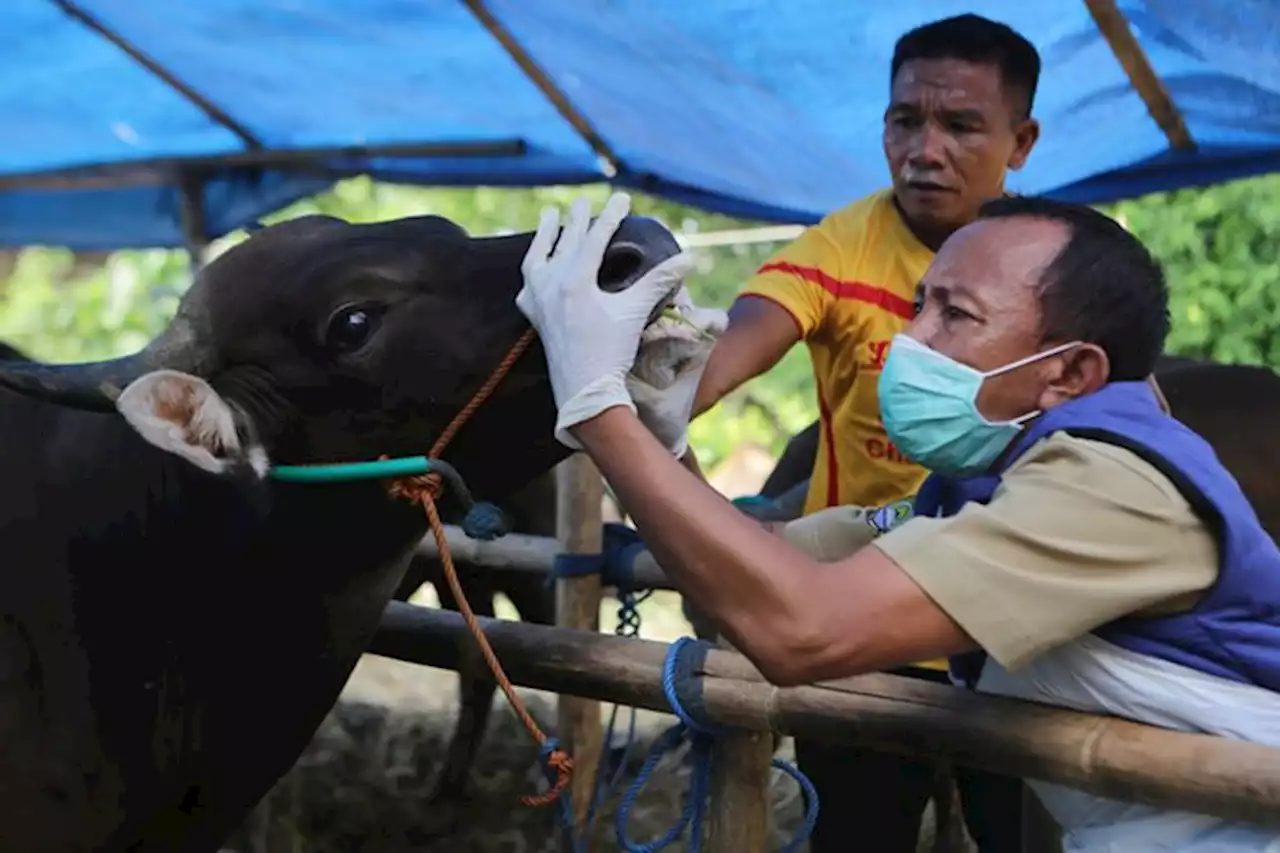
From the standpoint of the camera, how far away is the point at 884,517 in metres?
2.52

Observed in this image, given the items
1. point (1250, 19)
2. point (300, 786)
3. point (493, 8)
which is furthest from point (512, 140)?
point (1250, 19)

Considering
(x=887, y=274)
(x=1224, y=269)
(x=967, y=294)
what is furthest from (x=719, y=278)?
(x=967, y=294)

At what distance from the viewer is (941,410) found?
210 cm

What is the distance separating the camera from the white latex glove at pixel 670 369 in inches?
86.5

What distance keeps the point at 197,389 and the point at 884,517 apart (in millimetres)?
1158

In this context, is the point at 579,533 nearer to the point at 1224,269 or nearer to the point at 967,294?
the point at 967,294

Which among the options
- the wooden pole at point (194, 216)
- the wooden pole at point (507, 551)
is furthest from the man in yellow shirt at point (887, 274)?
the wooden pole at point (194, 216)

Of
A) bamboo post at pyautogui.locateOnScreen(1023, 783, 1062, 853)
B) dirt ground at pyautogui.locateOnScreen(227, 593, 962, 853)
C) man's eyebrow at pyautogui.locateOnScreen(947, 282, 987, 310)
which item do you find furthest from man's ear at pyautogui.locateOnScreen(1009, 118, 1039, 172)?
dirt ground at pyautogui.locateOnScreen(227, 593, 962, 853)

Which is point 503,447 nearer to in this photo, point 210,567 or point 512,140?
point 210,567

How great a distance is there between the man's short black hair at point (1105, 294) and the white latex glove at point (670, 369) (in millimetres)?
499

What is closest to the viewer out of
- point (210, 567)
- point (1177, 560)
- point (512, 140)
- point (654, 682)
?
point (1177, 560)

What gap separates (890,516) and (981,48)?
121 cm

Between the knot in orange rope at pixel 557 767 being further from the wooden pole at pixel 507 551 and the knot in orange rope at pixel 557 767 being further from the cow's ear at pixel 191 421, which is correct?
the wooden pole at pixel 507 551

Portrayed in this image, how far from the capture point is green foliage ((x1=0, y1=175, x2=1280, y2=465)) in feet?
28.5
